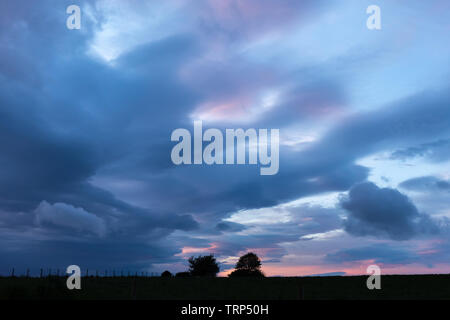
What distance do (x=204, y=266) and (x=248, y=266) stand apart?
69.4 ft

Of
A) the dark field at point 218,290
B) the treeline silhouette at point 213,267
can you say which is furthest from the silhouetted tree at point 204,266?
the dark field at point 218,290

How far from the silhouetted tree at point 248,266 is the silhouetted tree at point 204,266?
1215cm

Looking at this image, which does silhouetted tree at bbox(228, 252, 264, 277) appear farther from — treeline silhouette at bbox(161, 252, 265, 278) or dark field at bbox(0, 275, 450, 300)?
dark field at bbox(0, 275, 450, 300)

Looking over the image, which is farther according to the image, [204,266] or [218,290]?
[204,266]

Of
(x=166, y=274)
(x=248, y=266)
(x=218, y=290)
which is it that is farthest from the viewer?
(x=248, y=266)

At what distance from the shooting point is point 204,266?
146250 mm

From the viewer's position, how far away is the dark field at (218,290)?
131ft

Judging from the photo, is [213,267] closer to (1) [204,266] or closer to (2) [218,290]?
(1) [204,266]

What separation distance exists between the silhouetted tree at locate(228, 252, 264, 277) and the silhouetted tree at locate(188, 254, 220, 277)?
12148mm

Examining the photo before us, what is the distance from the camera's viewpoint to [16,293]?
123ft

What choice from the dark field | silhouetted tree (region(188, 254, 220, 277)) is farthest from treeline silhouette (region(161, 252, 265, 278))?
the dark field

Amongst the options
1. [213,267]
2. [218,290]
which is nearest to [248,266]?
[213,267]
